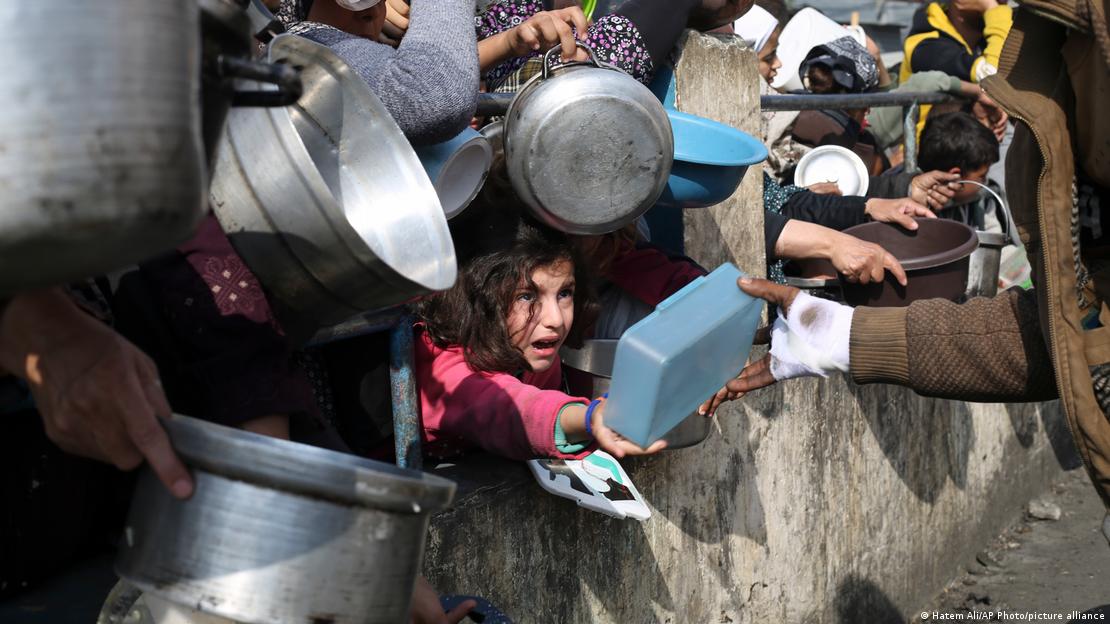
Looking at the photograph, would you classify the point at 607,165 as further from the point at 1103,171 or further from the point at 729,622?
the point at 729,622

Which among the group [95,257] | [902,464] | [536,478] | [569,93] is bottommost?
[902,464]

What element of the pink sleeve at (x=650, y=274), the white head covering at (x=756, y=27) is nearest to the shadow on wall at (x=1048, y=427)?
the white head covering at (x=756, y=27)

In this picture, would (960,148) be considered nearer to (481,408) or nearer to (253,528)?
(481,408)

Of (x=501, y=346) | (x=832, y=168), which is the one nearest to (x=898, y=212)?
(x=832, y=168)

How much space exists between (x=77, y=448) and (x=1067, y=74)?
173 cm

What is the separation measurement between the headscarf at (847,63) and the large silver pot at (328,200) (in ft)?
14.9

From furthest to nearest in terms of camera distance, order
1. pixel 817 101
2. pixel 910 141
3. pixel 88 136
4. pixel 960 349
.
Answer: pixel 910 141 → pixel 817 101 → pixel 960 349 → pixel 88 136

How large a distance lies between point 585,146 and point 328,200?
101 cm

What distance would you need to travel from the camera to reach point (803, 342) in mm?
2510

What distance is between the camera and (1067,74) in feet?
6.49

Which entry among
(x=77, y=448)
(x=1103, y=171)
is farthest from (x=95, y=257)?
(x=1103, y=171)

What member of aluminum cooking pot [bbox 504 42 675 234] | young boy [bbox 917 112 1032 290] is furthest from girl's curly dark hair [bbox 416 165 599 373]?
young boy [bbox 917 112 1032 290]

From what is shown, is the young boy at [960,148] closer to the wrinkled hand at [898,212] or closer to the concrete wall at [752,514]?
the concrete wall at [752,514]

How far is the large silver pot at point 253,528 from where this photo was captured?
121 centimetres
